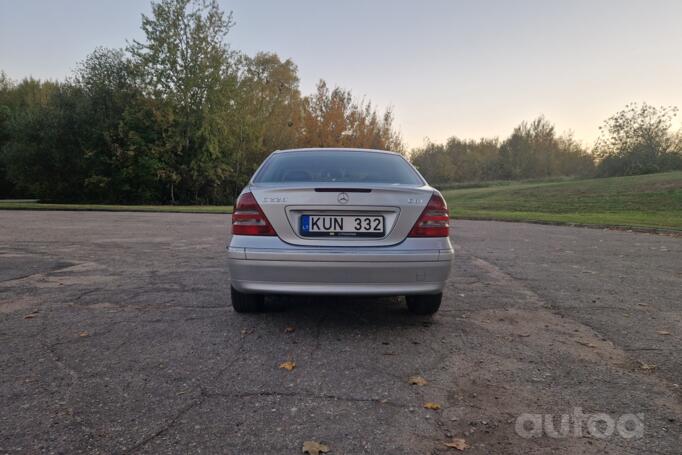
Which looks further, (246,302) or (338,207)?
(246,302)

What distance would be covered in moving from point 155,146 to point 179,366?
3409 cm

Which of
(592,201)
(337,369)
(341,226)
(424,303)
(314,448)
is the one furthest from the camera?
(592,201)

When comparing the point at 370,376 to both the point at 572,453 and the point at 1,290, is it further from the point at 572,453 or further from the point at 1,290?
the point at 1,290

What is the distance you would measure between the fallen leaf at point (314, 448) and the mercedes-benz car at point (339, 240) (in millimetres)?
1422

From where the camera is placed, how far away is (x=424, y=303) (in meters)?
4.15

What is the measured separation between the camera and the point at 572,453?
2088 millimetres

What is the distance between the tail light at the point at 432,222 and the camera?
3.60m

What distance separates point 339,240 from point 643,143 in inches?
1711

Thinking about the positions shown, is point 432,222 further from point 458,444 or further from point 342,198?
point 458,444

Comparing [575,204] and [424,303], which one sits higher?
[575,204]

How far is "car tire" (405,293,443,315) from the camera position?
4.10 m

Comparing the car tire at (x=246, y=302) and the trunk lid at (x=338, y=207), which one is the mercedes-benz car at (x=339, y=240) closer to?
the trunk lid at (x=338, y=207)

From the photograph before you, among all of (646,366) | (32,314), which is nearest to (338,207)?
(646,366)

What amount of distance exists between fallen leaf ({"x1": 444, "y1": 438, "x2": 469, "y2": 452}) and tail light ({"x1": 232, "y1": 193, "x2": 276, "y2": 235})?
1990 mm
